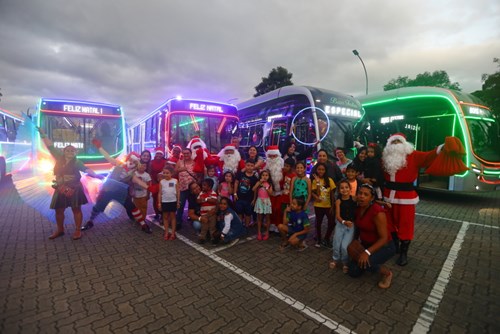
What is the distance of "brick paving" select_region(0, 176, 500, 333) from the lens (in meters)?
2.46

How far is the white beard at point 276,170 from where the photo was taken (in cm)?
518

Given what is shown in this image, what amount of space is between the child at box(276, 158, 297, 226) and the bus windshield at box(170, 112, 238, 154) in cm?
392

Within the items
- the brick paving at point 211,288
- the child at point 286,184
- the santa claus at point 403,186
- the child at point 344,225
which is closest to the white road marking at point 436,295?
the brick paving at point 211,288

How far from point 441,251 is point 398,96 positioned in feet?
23.3

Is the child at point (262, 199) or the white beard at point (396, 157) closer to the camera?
the white beard at point (396, 157)

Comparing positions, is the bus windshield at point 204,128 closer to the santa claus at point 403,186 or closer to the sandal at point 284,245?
the sandal at point 284,245

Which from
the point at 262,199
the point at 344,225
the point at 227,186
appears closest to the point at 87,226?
the point at 227,186

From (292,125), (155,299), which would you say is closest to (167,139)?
(292,125)

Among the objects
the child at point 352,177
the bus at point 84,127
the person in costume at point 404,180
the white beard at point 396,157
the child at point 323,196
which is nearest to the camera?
the person in costume at point 404,180

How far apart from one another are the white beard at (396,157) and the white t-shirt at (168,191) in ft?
13.2

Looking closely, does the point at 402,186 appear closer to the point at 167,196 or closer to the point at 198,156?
the point at 167,196

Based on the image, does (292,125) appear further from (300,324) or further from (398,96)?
(300,324)

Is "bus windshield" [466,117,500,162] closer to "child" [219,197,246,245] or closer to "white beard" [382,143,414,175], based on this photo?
"white beard" [382,143,414,175]

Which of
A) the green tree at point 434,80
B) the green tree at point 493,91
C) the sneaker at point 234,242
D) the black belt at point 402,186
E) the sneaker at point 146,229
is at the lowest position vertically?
the sneaker at point 234,242
